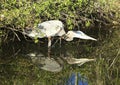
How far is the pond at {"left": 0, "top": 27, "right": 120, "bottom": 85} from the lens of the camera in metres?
7.65

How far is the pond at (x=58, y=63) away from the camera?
301 inches

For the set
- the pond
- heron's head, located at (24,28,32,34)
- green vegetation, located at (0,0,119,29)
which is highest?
green vegetation, located at (0,0,119,29)

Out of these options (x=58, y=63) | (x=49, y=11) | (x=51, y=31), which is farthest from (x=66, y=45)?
(x=58, y=63)

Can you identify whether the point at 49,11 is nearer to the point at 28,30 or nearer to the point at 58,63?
the point at 28,30

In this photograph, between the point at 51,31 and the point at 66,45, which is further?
the point at 66,45

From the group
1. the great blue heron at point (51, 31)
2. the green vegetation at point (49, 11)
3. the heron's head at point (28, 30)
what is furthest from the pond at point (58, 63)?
the green vegetation at point (49, 11)

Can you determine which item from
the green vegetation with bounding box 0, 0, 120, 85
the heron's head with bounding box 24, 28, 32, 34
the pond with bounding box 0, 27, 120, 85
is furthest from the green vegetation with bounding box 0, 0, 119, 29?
the pond with bounding box 0, 27, 120, 85

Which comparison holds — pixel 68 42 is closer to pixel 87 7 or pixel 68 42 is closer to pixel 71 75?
pixel 87 7

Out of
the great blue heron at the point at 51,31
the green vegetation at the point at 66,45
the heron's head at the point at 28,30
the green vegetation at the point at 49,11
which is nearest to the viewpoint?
the green vegetation at the point at 66,45

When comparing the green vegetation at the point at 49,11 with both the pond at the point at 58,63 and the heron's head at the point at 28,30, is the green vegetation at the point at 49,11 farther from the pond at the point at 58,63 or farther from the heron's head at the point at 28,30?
the pond at the point at 58,63

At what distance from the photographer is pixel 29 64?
8555 mm

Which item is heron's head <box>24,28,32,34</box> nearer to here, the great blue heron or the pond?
the great blue heron

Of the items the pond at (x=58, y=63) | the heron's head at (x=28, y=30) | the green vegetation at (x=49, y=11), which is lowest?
the pond at (x=58, y=63)

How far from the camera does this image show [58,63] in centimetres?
870
